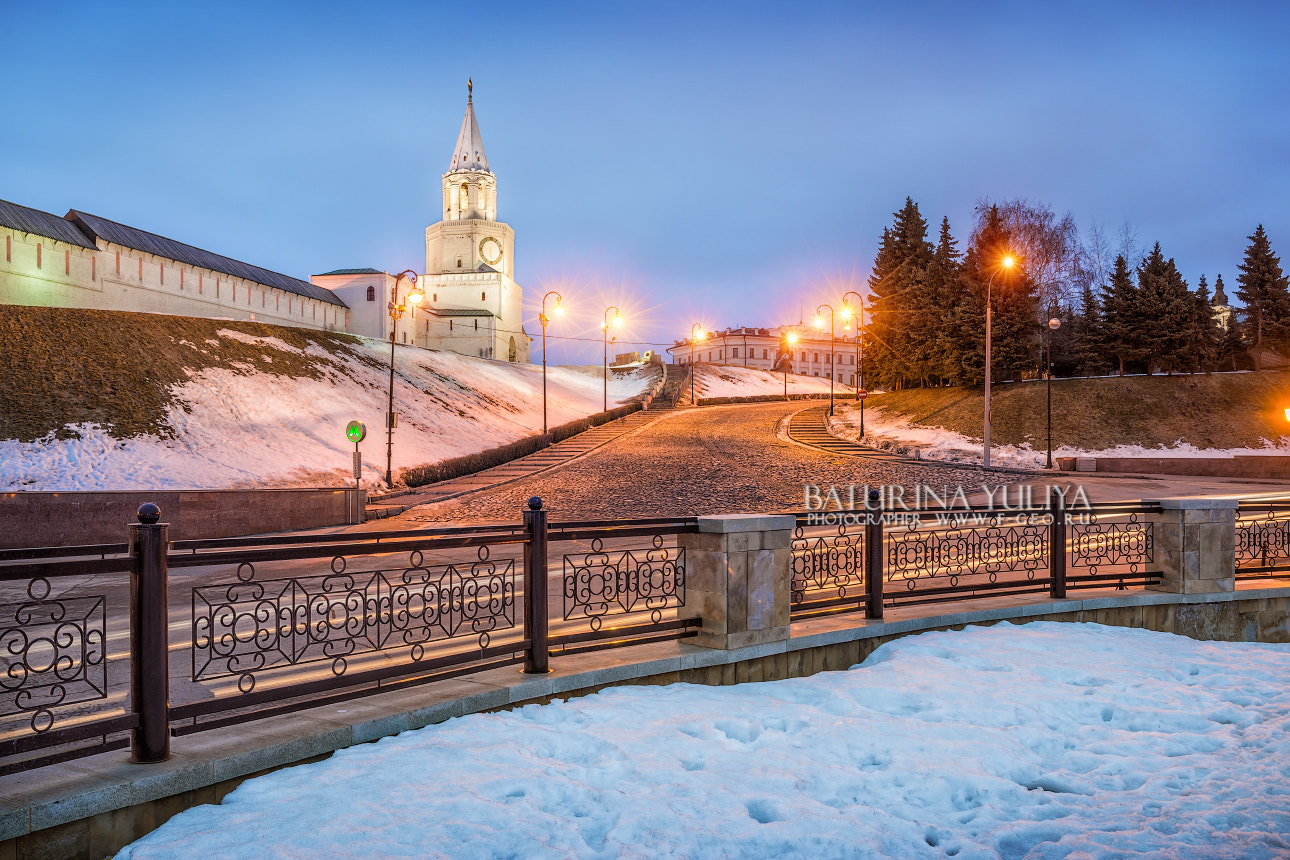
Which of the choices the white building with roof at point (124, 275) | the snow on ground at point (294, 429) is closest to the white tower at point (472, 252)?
the white building with roof at point (124, 275)

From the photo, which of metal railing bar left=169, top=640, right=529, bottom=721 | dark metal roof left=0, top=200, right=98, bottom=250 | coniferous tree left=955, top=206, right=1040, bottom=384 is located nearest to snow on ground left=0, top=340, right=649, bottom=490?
dark metal roof left=0, top=200, right=98, bottom=250

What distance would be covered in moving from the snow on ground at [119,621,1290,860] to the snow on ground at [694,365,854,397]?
73905 millimetres

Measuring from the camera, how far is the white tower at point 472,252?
262 ft

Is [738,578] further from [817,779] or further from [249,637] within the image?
[249,637]

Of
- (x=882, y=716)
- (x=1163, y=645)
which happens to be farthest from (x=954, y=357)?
(x=882, y=716)

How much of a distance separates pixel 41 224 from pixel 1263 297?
234ft

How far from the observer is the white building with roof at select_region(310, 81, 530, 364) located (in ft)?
250

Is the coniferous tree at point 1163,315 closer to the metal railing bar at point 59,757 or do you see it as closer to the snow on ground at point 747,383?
the snow on ground at point 747,383

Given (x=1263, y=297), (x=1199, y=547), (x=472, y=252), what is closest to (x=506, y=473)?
(x=1199, y=547)

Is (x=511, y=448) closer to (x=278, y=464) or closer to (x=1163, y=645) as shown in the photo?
(x=278, y=464)

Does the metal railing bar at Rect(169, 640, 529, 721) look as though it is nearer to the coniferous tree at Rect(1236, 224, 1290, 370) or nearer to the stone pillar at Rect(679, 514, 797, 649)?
the stone pillar at Rect(679, 514, 797, 649)

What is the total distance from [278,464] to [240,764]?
24.3m

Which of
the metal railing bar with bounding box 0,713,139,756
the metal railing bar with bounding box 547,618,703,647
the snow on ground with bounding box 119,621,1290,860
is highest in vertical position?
the metal railing bar with bounding box 0,713,139,756

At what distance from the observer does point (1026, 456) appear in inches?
1417
